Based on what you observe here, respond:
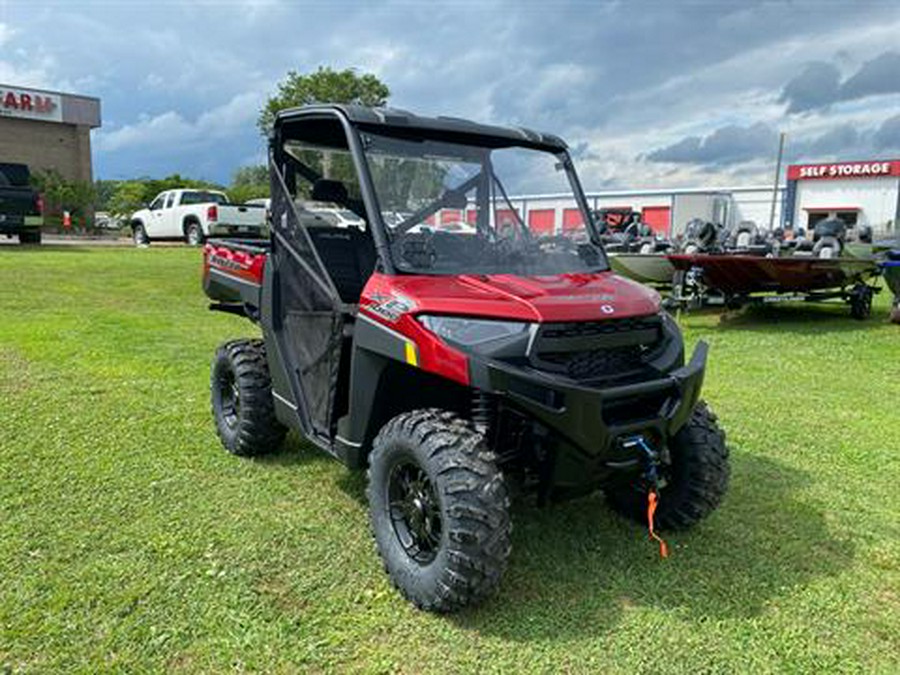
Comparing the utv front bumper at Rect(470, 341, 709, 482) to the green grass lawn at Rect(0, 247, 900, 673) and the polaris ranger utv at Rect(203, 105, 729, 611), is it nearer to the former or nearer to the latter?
the polaris ranger utv at Rect(203, 105, 729, 611)

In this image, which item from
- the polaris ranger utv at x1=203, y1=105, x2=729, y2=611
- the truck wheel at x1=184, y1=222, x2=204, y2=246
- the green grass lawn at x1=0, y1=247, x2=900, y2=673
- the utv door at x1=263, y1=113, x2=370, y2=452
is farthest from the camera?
the truck wheel at x1=184, y1=222, x2=204, y2=246

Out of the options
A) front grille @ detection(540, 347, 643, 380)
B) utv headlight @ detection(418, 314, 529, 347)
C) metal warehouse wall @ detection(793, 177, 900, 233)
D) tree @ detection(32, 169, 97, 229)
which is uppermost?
metal warehouse wall @ detection(793, 177, 900, 233)

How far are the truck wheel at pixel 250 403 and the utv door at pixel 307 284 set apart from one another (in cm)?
28

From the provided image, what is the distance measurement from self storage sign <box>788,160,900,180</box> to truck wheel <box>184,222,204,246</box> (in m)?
36.5

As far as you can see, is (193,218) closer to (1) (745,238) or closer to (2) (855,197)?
(1) (745,238)

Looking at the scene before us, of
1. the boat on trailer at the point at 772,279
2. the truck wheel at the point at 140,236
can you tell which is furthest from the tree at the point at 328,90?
the boat on trailer at the point at 772,279

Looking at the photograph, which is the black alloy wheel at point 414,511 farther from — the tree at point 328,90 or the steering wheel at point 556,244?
the tree at point 328,90

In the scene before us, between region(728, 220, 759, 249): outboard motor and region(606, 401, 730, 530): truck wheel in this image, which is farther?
region(728, 220, 759, 249): outboard motor

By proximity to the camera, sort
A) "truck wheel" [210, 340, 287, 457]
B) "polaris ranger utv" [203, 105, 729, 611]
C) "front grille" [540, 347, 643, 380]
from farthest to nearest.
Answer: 1. "truck wheel" [210, 340, 287, 457]
2. "front grille" [540, 347, 643, 380]
3. "polaris ranger utv" [203, 105, 729, 611]

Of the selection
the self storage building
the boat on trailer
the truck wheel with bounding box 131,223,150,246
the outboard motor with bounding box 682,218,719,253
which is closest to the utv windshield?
the boat on trailer

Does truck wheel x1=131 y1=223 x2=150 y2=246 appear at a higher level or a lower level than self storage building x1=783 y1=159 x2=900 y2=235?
lower

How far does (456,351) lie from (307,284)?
1243 millimetres

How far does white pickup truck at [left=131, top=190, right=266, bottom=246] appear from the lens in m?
18.7

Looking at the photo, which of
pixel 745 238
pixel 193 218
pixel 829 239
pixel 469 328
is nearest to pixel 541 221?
pixel 469 328
